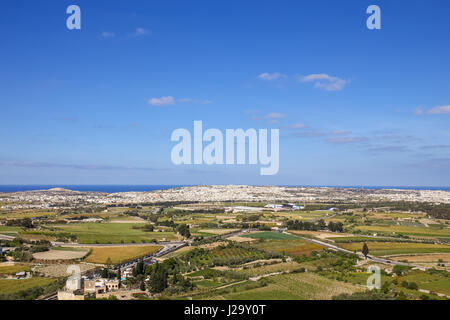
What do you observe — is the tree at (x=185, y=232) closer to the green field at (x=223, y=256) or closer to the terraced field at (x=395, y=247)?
the green field at (x=223, y=256)

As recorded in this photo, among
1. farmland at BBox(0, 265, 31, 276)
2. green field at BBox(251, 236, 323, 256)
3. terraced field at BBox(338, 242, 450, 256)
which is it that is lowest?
terraced field at BBox(338, 242, 450, 256)

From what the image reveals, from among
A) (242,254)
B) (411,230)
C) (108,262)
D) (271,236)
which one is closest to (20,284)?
(108,262)

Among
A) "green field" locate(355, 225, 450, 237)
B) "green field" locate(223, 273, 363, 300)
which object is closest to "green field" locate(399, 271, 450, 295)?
"green field" locate(223, 273, 363, 300)

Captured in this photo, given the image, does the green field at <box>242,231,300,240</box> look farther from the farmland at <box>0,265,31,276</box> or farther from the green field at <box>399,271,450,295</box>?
the farmland at <box>0,265,31,276</box>

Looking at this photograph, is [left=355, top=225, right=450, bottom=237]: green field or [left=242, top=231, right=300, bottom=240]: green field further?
[left=355, top=225, right=450, bottom=237]: green field

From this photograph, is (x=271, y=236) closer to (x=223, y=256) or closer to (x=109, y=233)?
(x=223, y=256)
